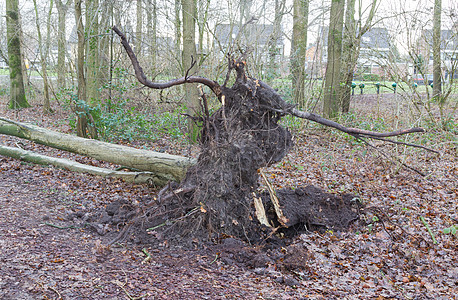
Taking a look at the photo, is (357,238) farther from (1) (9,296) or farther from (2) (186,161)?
(1) (9,296)

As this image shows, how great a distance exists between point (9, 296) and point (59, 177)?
13.9ft

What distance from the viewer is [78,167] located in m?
7.18

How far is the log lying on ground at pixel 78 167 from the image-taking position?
22.0 feet

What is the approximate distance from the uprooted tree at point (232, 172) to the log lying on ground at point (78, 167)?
4.51ft

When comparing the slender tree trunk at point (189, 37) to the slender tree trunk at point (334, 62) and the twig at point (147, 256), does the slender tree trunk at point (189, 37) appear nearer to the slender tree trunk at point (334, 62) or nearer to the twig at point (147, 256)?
the slender tree trunk at point (334, 62)

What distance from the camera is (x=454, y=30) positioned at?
31.3 ft

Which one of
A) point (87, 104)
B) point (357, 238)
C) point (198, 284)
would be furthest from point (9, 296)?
point (87, 104)

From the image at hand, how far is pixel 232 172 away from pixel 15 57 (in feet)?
40.3

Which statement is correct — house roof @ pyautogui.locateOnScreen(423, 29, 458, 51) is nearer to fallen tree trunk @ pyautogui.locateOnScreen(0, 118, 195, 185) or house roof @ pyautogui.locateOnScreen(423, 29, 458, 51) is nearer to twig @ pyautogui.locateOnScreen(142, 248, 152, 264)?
fallen tree trunk @ pyautogui.locateOnScreen(0, 118, 195, 185)

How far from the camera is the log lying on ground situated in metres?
6.71

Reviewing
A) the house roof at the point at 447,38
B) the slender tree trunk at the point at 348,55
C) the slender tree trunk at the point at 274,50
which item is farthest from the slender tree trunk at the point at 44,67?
the house roof at the point at 447,38

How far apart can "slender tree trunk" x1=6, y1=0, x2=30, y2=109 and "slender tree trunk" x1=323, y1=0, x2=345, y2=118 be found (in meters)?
10.8

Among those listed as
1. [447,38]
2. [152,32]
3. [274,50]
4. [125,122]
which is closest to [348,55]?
[274,50]

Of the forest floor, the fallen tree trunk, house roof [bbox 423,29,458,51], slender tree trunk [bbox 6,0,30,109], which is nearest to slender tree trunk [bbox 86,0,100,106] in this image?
the fallen tree trunk
